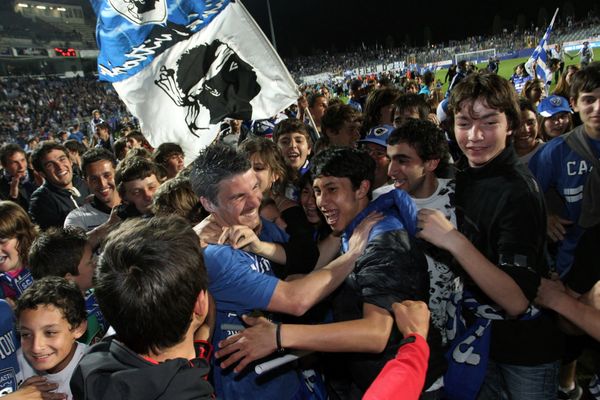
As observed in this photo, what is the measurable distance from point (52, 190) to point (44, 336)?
310cm

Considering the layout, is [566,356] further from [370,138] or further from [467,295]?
[370,138]

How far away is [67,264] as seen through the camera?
2.84 meters

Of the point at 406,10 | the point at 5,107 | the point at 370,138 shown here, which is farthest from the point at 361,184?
the point at 406,10

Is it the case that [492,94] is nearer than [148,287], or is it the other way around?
[148,287]

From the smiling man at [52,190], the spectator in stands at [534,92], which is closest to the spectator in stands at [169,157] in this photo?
the smiling man at [52,190]

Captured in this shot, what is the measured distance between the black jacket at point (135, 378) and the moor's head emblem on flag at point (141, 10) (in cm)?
353

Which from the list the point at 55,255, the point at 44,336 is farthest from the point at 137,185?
the point at 44,336

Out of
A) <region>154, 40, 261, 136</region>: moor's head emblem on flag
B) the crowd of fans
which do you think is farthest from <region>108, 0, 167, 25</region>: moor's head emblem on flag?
the crowd of fans

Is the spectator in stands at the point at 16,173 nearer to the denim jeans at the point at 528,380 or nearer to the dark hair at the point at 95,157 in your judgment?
the dark hair at the point at 95,157

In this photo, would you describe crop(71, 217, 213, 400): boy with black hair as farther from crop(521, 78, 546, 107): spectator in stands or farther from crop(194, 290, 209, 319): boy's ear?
crop(521, 78, 546, 107): spectator in stands

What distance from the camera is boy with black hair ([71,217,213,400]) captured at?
4.08 ft

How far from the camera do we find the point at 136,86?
13.6 ft

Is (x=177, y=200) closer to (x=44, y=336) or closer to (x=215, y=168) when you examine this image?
(x=215, y=168)

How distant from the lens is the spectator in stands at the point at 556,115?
194 inches
